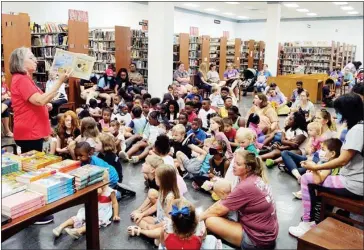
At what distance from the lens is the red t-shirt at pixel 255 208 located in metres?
2.62

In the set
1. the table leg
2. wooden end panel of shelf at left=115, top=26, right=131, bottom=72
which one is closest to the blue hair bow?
the table leg

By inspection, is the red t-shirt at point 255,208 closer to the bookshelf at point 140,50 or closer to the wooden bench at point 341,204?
the wooden bench at point 341,204

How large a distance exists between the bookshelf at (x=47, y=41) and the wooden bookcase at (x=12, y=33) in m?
1.00

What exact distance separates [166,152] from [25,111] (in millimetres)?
1612

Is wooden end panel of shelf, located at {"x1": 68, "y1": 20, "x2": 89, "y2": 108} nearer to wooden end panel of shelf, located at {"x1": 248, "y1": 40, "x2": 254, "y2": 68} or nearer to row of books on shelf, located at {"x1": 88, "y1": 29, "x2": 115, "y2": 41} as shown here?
row of books on shelf, located at {"x1": 88, "y1": 29, "x2": 115, "y2": 41}

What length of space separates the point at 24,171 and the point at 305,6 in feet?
49.4

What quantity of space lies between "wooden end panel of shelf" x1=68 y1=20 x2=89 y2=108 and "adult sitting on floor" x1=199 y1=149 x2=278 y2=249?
250 inches

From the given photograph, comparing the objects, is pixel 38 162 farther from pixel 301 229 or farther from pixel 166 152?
pixel 301 229

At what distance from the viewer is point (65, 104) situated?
25.3ft

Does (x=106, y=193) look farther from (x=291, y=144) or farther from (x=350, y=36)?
(x=350, y=36)

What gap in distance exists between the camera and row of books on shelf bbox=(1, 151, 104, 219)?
6.90 ft

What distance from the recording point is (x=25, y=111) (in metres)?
3.09

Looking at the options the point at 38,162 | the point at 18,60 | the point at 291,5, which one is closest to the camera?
the point at 38,162

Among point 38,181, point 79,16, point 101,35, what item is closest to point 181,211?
point 38,181
